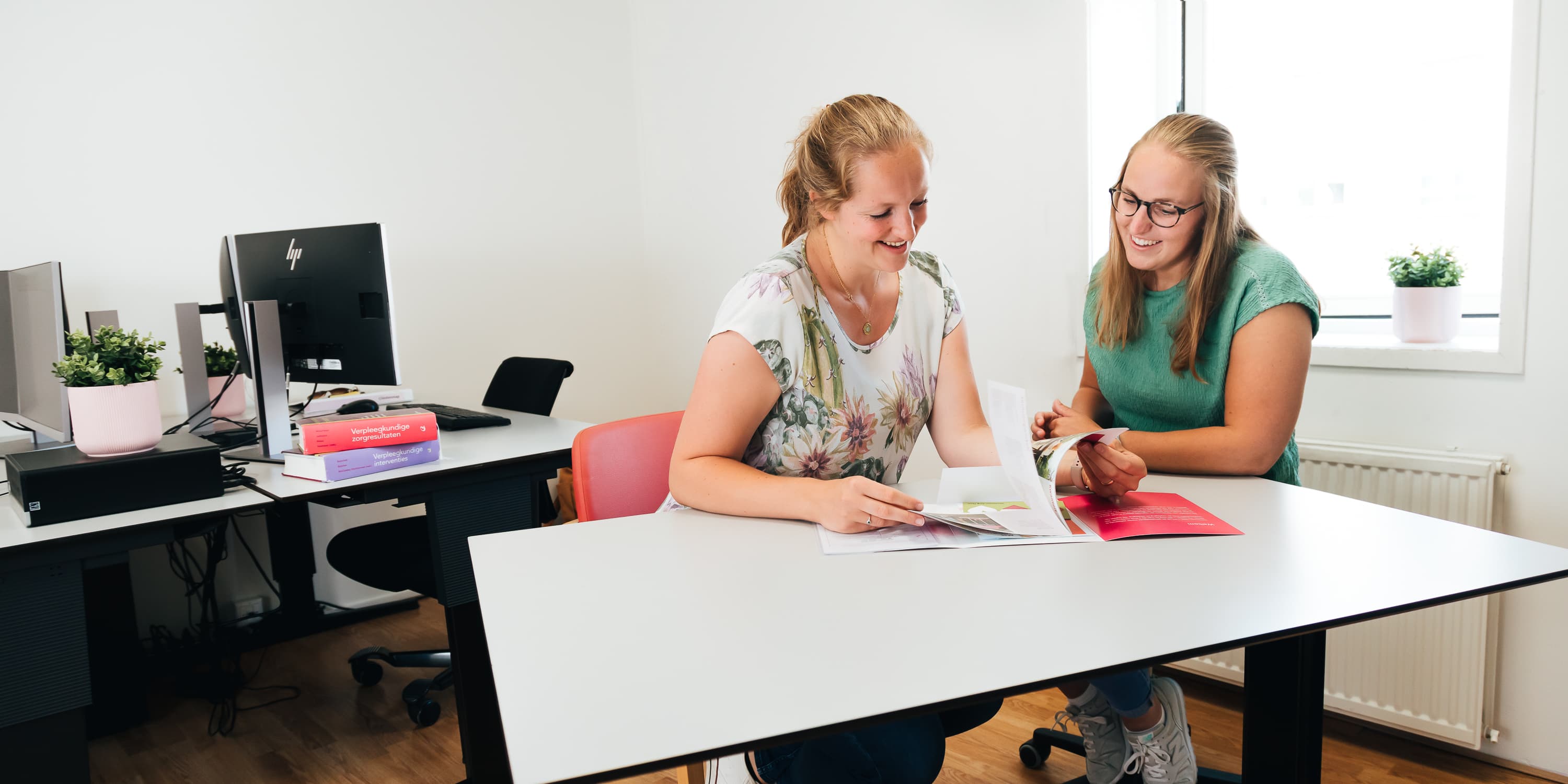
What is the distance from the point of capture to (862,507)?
125cm

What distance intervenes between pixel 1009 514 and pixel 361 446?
138cm

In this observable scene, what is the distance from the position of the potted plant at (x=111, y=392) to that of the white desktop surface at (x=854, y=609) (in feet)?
3.25

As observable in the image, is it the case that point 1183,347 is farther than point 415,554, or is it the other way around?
point 415,554

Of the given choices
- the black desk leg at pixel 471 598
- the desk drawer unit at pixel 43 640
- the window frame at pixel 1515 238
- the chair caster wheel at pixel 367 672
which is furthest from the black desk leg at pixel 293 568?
the window frame at pixel 1515 238

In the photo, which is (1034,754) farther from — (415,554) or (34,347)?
(34,347)

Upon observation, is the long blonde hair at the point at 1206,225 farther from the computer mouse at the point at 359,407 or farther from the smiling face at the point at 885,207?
the computer mouse at the point at 359,407

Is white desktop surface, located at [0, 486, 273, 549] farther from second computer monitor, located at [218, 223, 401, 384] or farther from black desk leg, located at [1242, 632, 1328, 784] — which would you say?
black desk leg, located at [1242, 632, 1328, 784]

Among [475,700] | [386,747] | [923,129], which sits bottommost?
[386,747]

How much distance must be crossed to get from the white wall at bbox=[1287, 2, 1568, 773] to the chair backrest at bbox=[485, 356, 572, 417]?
2.23m

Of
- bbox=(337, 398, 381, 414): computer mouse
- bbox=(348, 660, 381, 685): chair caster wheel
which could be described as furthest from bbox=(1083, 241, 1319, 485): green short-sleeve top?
bbox=(348, 660, 381, 685): chair caster wheel

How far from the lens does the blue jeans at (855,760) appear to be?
1188mm

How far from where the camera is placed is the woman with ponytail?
1.36 m

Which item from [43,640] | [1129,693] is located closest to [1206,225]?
[1129,693]

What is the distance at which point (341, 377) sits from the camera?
2396mm
